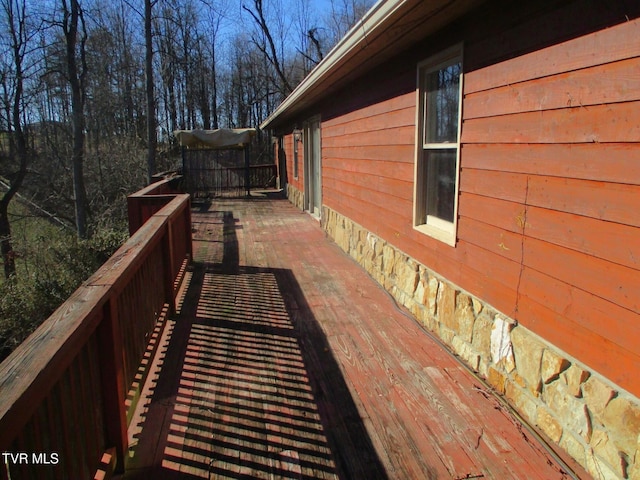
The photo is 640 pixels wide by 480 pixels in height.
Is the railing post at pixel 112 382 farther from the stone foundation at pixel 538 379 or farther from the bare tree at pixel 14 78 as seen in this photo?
the bare tree at pixel 14 78

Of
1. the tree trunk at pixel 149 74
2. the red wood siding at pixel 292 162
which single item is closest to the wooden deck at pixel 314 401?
the red wood siding at pixel 292 162

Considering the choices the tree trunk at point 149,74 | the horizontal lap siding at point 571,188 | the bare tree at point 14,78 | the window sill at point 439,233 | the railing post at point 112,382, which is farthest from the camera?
the bare tree at point 14,78

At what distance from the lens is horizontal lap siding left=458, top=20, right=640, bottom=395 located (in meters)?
1.81

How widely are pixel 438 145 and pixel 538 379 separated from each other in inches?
73.3

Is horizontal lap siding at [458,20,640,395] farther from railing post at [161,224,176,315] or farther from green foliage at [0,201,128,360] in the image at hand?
green foliage at [0,201,128,360]

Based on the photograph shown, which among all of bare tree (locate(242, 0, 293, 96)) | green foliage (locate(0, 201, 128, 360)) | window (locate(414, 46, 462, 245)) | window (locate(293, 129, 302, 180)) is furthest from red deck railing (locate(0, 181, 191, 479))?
bare tree (locate(242, 0, 293, 96))

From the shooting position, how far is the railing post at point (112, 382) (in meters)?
1.93

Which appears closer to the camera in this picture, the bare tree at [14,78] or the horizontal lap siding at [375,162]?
the horizontal lap siding at [375,162]

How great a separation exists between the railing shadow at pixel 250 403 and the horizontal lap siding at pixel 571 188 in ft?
3.66

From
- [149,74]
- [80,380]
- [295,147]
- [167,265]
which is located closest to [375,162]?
[167,265]

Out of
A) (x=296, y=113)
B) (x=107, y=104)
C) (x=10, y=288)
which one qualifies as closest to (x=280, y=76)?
(x=107, y=104)

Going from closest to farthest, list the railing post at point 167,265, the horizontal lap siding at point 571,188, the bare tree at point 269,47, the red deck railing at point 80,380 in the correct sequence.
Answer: the red deck railing at point 80,380
the horizontal lap siding at point 571,188
the railing post at point 167,265
the bare tree at point 269,47

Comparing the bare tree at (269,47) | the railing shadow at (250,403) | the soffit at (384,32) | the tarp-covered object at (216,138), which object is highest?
the bare tree at (269,47)

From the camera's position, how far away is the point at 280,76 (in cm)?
2505
